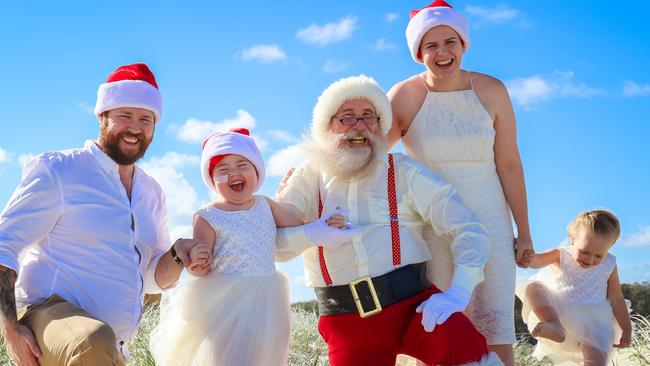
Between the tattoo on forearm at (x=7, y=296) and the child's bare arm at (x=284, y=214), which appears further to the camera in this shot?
the child's bare arm at (x=284, y=214)

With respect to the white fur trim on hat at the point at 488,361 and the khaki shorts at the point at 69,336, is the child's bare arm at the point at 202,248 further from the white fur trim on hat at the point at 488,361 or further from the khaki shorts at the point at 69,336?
the white fur trim on hat at the point at 488,361

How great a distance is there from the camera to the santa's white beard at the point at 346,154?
13.3ft

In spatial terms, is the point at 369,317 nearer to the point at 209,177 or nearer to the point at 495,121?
the point at 209,177

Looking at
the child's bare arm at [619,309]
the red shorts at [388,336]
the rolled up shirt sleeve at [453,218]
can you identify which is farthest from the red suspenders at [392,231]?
the child's bare arm at [619,309]

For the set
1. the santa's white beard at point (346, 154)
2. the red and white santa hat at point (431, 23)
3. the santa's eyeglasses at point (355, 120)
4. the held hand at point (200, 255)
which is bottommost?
the held hand at point (200, 255)

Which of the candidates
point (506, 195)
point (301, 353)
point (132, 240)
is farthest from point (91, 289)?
point (301, 353)

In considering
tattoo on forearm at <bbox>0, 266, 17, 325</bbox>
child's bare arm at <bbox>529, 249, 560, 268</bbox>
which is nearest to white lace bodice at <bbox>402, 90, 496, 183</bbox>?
child's bare arm at <bbox>529, 249, 560, 268</bbox>

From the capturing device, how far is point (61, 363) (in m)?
3.37

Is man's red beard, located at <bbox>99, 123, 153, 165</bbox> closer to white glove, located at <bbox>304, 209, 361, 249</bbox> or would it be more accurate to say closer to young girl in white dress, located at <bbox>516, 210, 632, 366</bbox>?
white glove, located at <bbox>304, 209, 361, 249</bbox>

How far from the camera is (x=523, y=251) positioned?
4.55 meters

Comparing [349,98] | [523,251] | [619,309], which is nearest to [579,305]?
[619,309]

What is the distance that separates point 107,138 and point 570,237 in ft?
11.9

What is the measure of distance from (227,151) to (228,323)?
887 millimetres

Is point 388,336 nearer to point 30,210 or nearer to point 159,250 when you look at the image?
point 159,250
